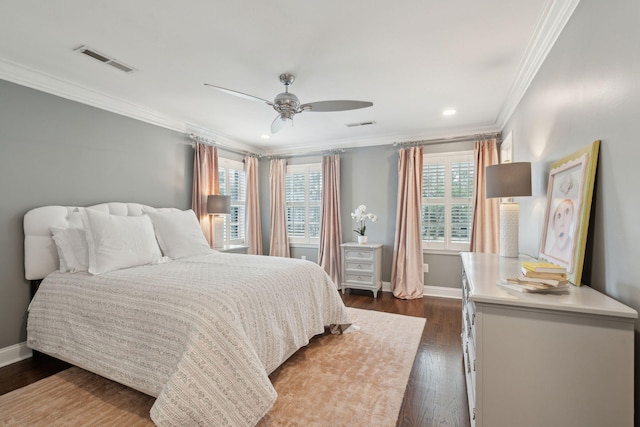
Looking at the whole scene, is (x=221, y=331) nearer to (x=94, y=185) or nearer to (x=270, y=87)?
(x=270, y=87)

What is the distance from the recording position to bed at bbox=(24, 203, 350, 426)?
157cm

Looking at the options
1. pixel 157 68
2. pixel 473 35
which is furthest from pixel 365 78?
pixel 157 68

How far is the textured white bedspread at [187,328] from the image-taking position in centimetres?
154

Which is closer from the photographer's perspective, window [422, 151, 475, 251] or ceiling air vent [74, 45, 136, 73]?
ceiling air vent [74, 45, 136, 73]

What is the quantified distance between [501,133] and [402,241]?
204 cm

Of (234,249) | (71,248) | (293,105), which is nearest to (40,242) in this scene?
(71,248)

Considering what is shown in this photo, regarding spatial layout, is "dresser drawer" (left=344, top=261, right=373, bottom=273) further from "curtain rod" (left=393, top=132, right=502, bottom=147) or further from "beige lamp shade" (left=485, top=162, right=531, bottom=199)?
"beige lamp shade" (left=485, top=162, right=531, bottom=199)

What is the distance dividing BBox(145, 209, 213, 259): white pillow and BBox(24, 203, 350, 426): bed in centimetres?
1

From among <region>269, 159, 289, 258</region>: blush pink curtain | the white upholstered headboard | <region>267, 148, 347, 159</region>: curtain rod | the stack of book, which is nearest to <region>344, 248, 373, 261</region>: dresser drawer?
<region>269, 159, 289, 258</region>: blush pink curtain

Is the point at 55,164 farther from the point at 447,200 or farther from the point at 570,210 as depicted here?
the point at 447,200

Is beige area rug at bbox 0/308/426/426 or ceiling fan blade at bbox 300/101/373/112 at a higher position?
ceiling fan blade at bbox 300/101/373/112

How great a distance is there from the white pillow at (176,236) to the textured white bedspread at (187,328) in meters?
0.46

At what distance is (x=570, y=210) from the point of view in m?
1.56

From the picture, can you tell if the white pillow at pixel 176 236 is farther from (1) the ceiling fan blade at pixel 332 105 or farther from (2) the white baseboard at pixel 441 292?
(2) the white baseboard at pixel 441 292
